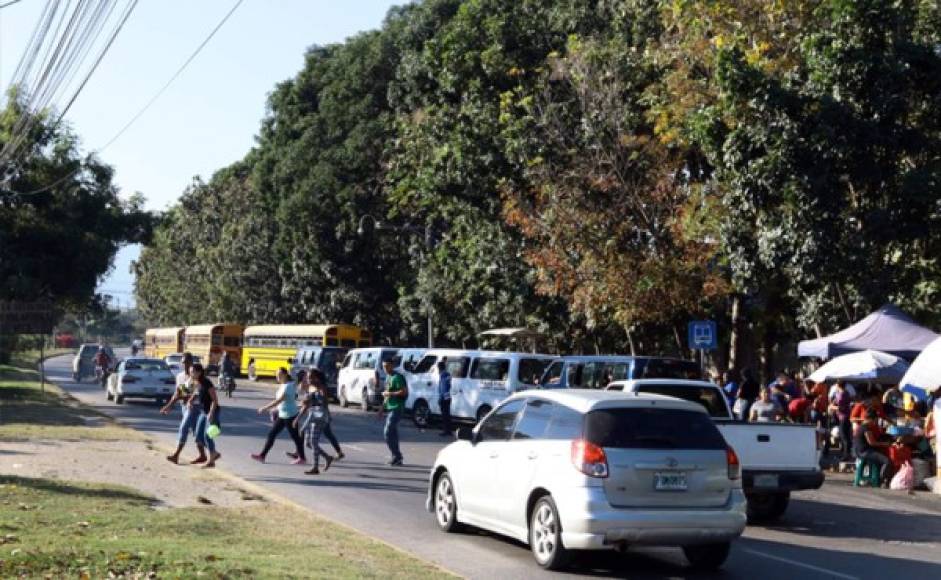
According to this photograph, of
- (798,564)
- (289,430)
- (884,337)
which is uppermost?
(884,337)

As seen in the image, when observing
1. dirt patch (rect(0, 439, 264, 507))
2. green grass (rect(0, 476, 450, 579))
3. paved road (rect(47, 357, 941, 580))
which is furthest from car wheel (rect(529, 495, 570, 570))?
dirt patch (rect(0, 439, 264, 507))

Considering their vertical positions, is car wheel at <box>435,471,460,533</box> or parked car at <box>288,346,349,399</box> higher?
parked car at <box>288,346,349,399</box>

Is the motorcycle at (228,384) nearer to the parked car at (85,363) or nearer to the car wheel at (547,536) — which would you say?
the parked car at (85,363)

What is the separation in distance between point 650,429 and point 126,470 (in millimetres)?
10739

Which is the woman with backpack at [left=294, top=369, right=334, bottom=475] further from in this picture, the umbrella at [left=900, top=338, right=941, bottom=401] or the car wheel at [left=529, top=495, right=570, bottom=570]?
the umbrella at [left=900, top=338, right=941, bottom=401]

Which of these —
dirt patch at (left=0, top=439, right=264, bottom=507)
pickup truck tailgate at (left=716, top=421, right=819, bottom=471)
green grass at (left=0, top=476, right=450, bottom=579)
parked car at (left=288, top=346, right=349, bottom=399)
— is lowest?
green grass at (left=0, top=476, right=450, bottom=579)

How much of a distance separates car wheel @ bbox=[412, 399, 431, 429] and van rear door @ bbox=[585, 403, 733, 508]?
23.1 metres

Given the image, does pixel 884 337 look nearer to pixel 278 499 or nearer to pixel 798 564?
pixel 798 564

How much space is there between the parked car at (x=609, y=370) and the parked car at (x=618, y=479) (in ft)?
44.4

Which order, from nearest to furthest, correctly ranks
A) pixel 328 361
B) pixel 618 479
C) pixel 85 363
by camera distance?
1. pixel 618 479
2. pixel 328 361
3. pixel 85 363

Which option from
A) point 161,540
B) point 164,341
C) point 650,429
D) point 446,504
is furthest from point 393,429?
point 164,341

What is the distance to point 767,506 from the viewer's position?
1722cm

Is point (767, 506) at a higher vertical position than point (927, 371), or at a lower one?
lower

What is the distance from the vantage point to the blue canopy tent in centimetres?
2445
